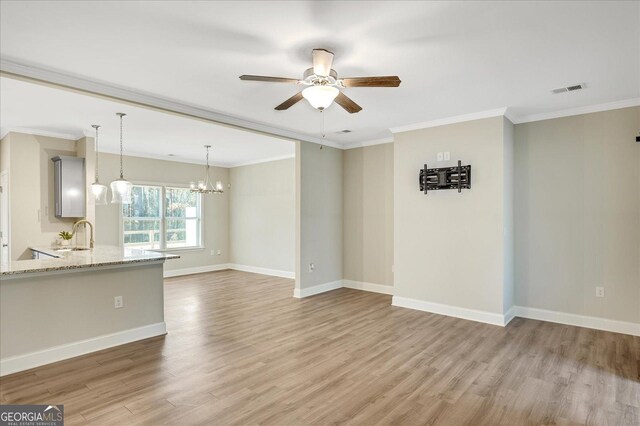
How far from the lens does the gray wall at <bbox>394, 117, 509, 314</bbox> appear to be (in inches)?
180

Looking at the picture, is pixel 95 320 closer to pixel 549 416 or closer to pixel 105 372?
pixel 105 372

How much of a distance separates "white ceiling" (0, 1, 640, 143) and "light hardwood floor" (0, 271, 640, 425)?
8.86 ft

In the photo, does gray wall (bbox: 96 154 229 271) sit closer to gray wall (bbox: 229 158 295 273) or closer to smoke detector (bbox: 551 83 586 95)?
gray wall (bbox: 229 158 295 273)

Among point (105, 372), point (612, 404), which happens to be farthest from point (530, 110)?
point (105, 372)

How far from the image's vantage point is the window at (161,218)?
7730 mm

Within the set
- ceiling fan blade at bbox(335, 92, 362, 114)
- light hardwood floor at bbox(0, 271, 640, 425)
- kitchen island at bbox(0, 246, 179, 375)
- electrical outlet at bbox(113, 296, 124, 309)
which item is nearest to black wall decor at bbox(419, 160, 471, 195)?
light hardwood floor at bbox(0, 271, 640, 425)

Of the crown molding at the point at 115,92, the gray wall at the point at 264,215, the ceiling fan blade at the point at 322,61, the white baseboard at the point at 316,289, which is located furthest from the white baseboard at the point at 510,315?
the gray wall at the point at 264,215

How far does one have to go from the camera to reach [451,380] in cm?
304

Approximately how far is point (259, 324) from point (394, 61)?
338 cm

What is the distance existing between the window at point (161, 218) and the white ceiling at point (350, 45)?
4.51 meters

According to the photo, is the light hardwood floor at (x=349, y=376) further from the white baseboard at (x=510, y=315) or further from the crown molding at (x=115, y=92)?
the crown molding at (x=115, y=92)

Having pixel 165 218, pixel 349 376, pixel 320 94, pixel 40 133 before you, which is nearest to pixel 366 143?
pixel 320 94

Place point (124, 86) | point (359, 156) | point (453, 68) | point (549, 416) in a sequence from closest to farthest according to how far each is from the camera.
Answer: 1. point (549, 416)
2. point (453, 68)
3. point (124, 86)
4. point (359, 156)

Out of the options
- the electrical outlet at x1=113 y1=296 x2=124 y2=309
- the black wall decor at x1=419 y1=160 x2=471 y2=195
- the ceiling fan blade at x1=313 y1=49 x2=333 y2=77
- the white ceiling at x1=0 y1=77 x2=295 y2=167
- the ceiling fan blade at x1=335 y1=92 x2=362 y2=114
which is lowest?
the electrical outlet at x1=113 y1=296 x2=124 y2=309
